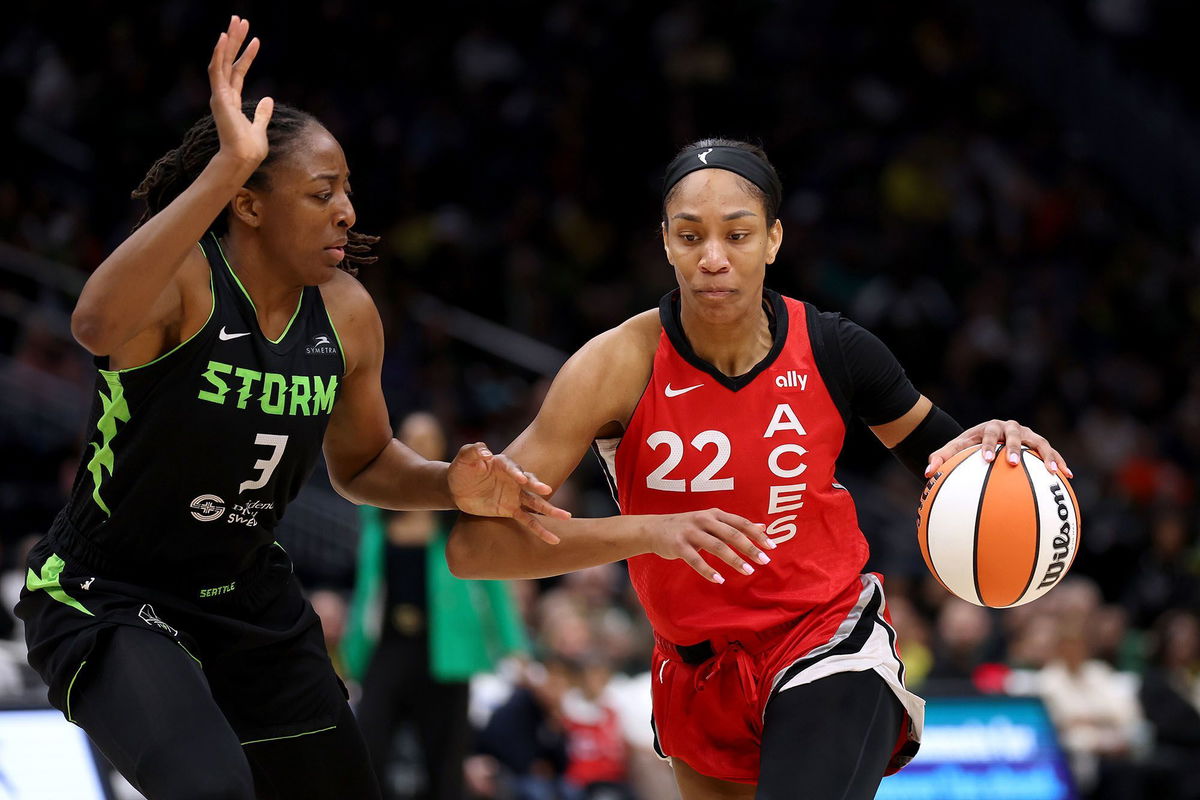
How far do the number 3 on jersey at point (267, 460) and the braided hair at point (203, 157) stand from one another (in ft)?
1.81

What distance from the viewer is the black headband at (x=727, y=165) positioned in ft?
12.8

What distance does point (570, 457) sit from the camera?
12.8ft

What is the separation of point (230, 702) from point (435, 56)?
1111 cm

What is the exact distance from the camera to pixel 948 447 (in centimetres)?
397

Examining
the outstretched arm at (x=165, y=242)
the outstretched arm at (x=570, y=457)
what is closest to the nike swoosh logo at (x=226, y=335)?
the outstretched arm at (x=165, y=242)

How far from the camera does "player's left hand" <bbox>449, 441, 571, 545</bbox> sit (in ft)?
12.4

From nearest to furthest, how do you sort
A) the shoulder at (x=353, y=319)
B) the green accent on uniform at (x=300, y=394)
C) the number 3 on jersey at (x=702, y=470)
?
the green accent on uniform at (x=300, y=394)
the number 3 on jersey at (x=702, y=470)
the shoulder at (x=353, y=319)

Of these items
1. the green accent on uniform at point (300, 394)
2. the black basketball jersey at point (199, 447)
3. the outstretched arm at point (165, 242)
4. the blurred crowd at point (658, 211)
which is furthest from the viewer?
the blurred crowd at point (658, 211)

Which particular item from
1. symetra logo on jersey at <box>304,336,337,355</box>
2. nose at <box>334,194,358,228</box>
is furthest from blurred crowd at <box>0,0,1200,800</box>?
nose at <box>334,194,358,228</box>

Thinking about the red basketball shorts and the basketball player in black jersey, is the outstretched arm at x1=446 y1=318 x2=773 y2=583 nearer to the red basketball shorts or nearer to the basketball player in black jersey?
the basketball player in black jersey

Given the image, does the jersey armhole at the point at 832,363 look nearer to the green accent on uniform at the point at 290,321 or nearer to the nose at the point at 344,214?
the nose at the point at 344,214

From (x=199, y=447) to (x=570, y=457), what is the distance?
2.96 ft

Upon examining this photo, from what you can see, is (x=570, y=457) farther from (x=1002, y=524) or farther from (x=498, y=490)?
(x=1002, y=524)

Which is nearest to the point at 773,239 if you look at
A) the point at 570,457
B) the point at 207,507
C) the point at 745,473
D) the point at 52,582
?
Answer: the point at 745,473
